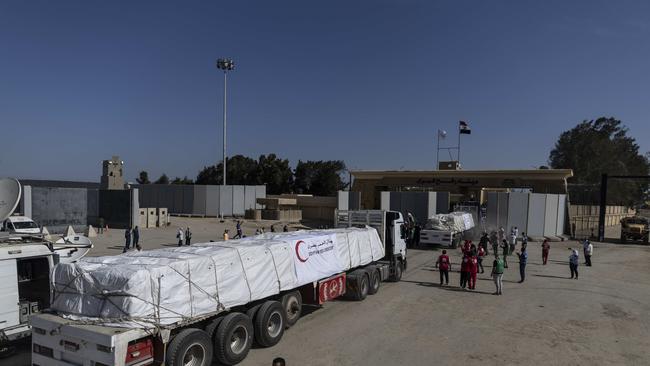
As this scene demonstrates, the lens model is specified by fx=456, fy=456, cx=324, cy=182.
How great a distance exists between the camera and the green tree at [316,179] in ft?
313

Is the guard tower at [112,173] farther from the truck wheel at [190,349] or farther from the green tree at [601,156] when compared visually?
the green tree at [601,156]

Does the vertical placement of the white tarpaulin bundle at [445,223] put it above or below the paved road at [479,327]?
above

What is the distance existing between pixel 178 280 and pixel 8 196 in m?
6.22

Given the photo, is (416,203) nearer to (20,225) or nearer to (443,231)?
(443,231)

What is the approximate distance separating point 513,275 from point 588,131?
251ft

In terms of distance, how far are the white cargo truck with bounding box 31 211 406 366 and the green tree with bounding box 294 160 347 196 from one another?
270 feet

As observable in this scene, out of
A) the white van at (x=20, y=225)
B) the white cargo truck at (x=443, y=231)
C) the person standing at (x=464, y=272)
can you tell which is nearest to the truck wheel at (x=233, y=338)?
A: the person standing at (x=464, y=272)

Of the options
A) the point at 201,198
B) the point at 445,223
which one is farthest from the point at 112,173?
the point at 445,223

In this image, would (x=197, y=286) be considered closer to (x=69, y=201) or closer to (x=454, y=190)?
(x=69, y=201)

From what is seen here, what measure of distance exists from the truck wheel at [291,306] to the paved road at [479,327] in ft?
0.90

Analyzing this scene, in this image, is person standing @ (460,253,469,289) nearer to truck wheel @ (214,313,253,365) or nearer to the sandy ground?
the sandy ground

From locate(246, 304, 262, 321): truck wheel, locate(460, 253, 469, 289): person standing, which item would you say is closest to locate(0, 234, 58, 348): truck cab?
locate(246, 304, 262, 321): truck wheel

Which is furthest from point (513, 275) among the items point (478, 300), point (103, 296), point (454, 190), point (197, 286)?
point (454, 190)

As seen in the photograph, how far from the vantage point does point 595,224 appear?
170 feet
